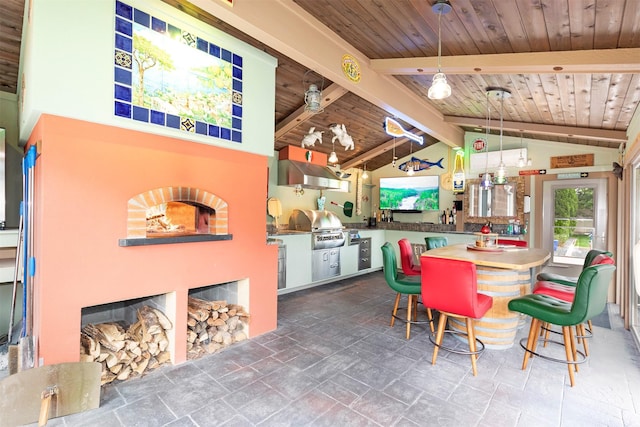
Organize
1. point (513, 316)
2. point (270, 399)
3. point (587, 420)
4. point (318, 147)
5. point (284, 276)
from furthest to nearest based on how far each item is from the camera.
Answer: point (318, 147) < point (284, 276) < point (513, 316) < point (270, 399) < point (587, 420)

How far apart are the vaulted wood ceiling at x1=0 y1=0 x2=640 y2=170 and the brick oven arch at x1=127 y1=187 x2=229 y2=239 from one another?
4.63 feet

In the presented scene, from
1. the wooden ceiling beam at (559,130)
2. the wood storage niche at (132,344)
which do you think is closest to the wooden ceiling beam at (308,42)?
the wooden ceiling beam at (559,130)

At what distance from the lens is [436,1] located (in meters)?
2.35

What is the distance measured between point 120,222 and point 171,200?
419 mm

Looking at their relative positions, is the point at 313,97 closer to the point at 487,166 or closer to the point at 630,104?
the point at 630,104

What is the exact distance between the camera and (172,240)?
2.72m

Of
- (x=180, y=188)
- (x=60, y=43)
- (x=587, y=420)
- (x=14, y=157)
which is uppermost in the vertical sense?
(x=60, y=43)

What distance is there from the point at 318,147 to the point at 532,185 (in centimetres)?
404

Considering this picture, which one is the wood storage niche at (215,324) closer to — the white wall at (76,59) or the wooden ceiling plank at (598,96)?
the white wall at (76,59)

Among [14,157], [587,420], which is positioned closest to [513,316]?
[587,420]

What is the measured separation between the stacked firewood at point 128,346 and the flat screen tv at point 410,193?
19.2 ft

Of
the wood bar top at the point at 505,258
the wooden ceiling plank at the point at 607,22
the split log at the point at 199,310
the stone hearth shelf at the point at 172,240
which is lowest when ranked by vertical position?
the split log at the point at 199,310

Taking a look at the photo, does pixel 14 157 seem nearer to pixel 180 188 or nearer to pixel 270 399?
pixel 180 188

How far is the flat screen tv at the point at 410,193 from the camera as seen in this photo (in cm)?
714
